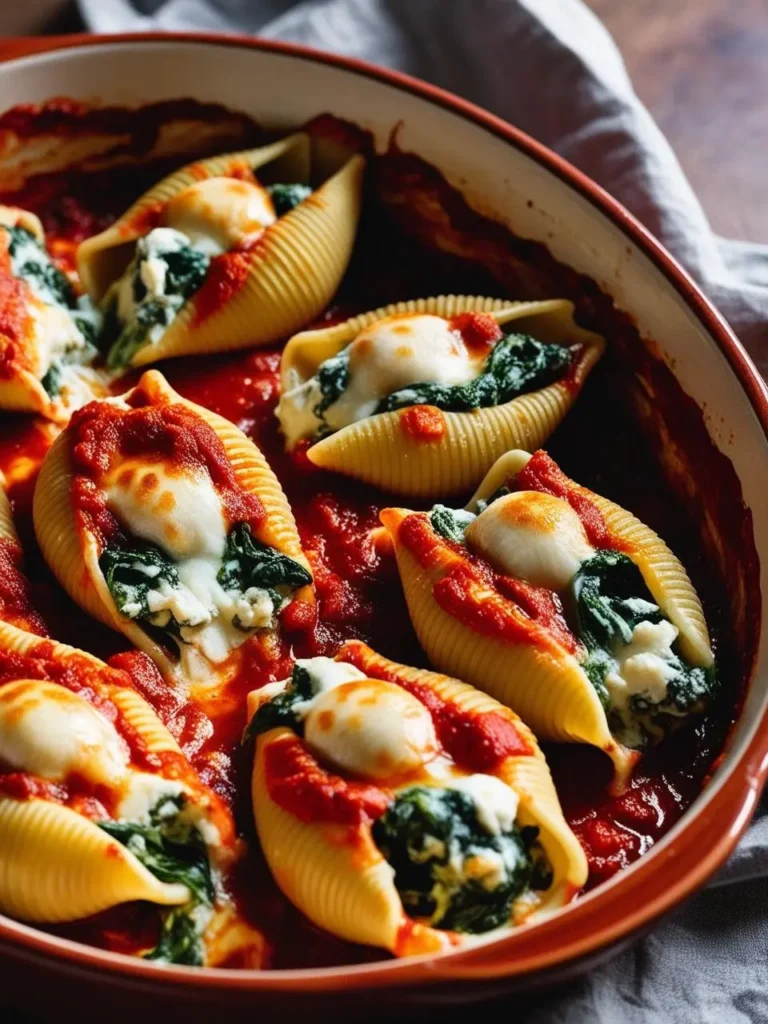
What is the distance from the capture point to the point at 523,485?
257 centimetres

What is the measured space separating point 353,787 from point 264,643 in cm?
45

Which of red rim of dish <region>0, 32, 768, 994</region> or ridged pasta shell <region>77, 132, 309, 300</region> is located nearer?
red rim of dish <region>0, 32, 768, 994</region>

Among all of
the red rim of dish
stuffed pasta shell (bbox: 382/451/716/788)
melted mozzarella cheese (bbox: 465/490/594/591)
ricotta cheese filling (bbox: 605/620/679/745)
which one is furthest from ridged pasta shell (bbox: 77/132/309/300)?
the red rim of dish

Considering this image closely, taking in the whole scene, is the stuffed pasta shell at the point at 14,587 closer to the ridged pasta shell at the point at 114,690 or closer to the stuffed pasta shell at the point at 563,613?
the ridged pasta shell at the point at 114,690

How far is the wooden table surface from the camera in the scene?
12.2ft

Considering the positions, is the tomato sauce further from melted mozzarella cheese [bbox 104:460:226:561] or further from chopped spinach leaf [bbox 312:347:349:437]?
melted mozzarella cheese [bbox 104:460:226:561]

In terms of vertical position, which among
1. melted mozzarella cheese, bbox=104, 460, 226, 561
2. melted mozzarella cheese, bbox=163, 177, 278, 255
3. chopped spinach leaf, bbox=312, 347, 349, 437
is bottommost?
melted mozzarella cheese, bbox=104, 460, 226, 561

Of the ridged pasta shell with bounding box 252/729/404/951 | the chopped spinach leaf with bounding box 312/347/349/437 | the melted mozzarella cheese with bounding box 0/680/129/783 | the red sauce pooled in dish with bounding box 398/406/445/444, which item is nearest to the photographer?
the ridged pasta shell with bounding box 252/729/404/951

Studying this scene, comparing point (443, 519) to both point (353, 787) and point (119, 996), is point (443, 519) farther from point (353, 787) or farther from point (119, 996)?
point (119, 996)

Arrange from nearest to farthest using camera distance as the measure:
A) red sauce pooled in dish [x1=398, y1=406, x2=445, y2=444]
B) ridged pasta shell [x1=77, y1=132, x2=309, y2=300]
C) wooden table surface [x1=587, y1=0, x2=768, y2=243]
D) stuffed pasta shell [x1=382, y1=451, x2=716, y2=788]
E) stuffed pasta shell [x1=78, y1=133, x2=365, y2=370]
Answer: stuffed pasta shell [x1=382, y1=451, x2=716, y2=788], red sauce pooled in dish [x1=398, y1=406, x2=445, y2=444], stuffed pasta shell [x1=78, y1=133, x2=365, y2=370], ridged pasta shell [x1=77, y1=132, x2=309, y2=300], wooden table surface [x1=587, y1=0, x2=768, y2=243]

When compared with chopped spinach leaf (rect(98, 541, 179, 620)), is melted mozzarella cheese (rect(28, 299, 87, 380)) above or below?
above

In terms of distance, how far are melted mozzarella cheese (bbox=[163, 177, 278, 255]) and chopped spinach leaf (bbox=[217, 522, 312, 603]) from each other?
821 millimetres

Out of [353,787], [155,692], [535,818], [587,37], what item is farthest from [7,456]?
[587,37]

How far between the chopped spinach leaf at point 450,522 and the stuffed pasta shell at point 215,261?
70cm
